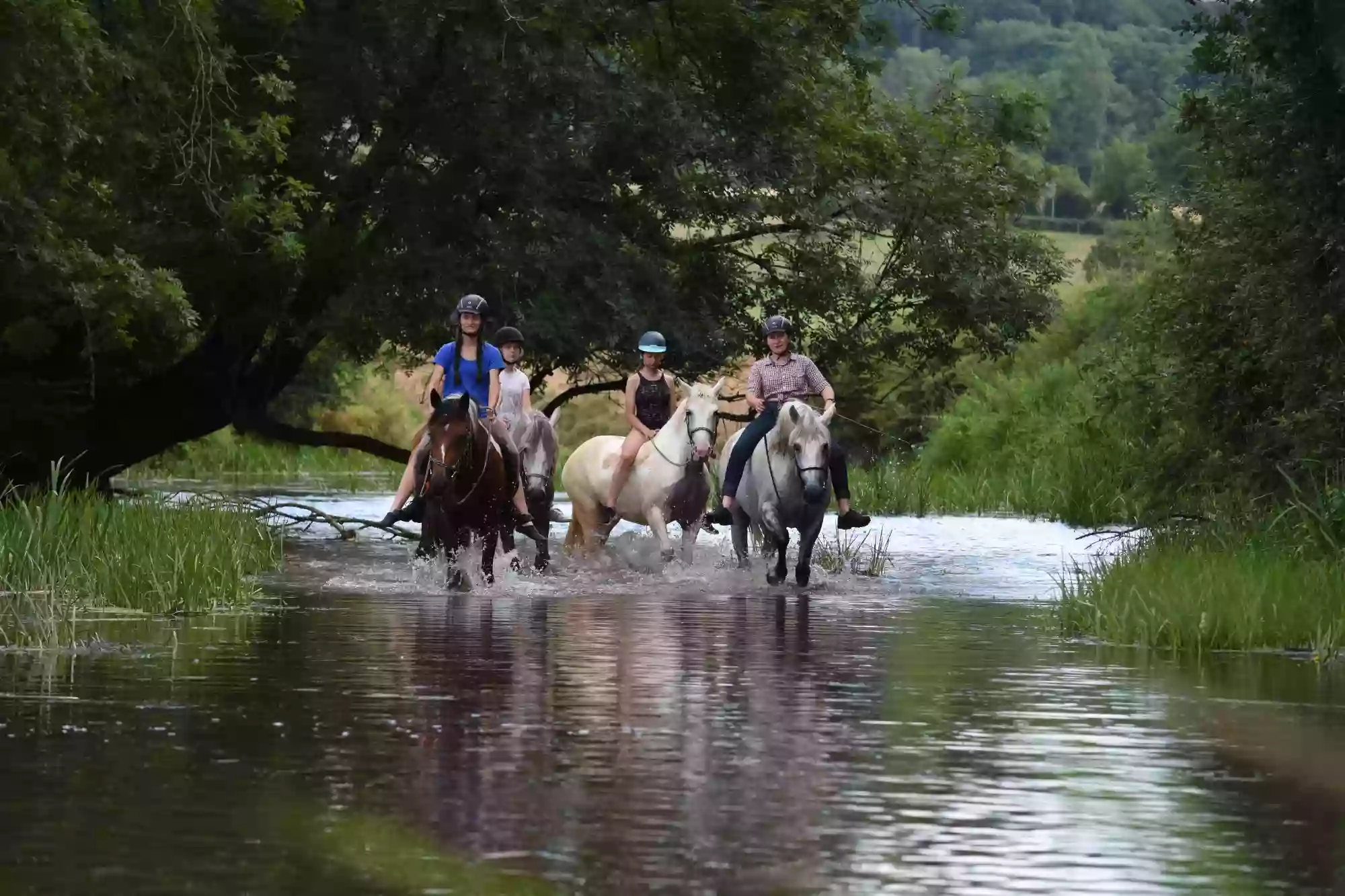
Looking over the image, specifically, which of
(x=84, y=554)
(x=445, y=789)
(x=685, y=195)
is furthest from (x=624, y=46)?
(x=445, y=789)

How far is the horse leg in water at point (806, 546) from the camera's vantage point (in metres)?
22.4

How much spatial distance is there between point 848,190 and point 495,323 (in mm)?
8335

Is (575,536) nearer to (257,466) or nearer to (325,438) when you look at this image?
(325,438)

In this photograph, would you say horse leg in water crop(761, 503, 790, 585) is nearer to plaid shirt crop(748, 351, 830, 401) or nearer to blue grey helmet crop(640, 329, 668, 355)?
plaid shirt crop(748, 351, 830, 401)

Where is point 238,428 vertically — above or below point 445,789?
above

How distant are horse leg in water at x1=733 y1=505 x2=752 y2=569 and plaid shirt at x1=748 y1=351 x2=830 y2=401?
51.9 inches

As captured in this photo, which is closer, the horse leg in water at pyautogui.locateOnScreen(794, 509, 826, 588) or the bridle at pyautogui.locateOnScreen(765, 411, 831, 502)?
the bridle at pyautogui.locateOnScreen(765, 411, 831, 502)

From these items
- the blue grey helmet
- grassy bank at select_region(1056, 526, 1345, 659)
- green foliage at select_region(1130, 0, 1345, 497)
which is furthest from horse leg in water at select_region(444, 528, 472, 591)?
green foliage at select_region(1130, 0, 1345, 497)

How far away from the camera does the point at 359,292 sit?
29906mm

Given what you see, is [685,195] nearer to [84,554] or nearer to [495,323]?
[495,323]

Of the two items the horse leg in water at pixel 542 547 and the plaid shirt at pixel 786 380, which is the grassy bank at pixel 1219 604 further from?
the horse leg in water at pixel 542 547

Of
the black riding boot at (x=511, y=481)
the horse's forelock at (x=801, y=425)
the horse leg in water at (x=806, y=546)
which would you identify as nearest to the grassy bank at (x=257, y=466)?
the horse leg in water at (x=806, y=546)

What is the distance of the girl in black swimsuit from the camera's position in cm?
2470

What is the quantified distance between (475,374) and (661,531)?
3946 mm
